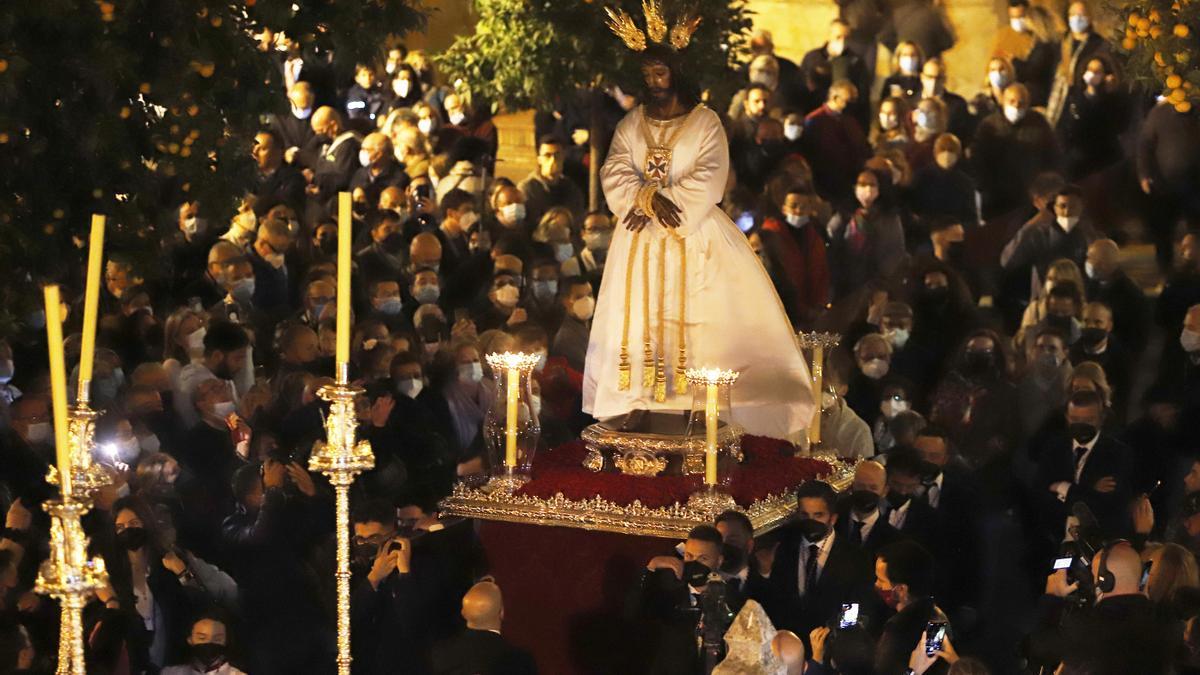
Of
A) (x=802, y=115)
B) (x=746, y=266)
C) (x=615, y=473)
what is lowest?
(x=615, y=473)

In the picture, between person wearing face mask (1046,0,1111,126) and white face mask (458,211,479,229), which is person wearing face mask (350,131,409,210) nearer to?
white face mask (458,211,479,229)

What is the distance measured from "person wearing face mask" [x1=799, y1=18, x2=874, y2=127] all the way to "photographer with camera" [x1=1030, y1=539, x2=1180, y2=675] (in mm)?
12816

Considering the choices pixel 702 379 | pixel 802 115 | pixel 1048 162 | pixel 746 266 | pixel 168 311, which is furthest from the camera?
pixel 802 115

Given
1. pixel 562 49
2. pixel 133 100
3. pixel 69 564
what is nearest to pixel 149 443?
pixel 133 100

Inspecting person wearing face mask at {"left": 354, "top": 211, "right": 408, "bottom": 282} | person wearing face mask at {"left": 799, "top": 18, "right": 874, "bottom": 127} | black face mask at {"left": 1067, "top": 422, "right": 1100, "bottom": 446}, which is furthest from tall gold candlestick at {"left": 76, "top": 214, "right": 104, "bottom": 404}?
person wearing face mask at {"left": 799, "top": 18, "right": 874, "bottom": 127}

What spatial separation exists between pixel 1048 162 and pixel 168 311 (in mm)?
8488

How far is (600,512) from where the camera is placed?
11.3 m

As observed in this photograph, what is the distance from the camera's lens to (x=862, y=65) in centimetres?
2450

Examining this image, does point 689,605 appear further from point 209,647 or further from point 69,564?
point 69,564

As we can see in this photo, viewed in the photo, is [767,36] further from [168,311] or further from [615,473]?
[615,473]

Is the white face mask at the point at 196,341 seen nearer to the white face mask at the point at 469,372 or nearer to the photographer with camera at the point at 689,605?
the white face mask at the point at 469,372

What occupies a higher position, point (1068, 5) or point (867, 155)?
point (1068, 5)

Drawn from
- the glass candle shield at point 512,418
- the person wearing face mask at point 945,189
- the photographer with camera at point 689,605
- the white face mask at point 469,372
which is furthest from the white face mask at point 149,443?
the person wearing face mask at point 945,189

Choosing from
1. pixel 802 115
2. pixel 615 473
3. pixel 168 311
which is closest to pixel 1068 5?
pixel 802 115
